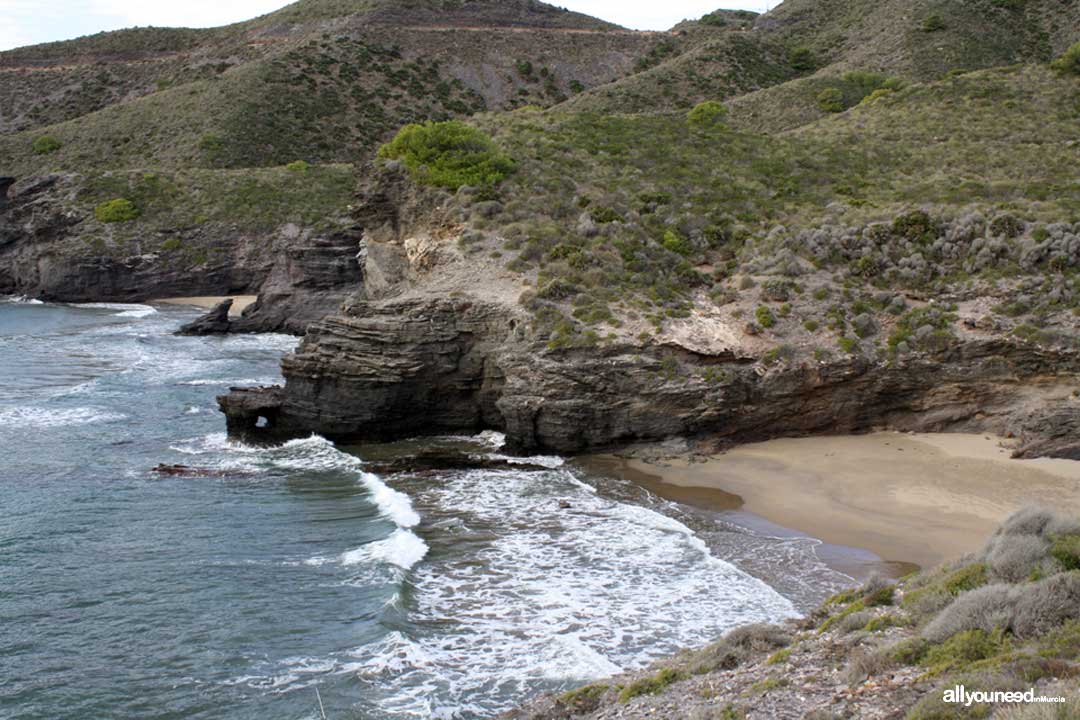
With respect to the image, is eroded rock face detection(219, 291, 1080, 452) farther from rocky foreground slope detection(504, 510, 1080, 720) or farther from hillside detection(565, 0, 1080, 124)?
hillside detection(565, 0, 1080, 124)

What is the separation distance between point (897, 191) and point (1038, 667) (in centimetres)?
2863

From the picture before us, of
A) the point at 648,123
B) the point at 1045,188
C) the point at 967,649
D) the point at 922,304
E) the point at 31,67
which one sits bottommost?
the point at 967,649

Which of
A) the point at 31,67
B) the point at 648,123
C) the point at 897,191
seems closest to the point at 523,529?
the point at 897,191

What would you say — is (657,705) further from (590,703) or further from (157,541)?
(157,541)

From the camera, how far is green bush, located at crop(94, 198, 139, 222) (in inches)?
2689

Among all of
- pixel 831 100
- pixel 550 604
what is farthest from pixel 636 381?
pixel 831 100

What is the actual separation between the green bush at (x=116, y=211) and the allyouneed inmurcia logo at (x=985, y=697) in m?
68.5

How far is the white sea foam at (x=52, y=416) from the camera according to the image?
32688mm

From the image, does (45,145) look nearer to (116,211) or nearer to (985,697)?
(116,211)

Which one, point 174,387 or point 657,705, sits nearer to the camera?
point 657,705

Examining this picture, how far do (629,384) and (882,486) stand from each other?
6.77m

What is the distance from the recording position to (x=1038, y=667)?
9758 mm

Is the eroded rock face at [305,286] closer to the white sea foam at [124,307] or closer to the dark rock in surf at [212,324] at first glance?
the dark rock in surf at [212,324]

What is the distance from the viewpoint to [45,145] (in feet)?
286
